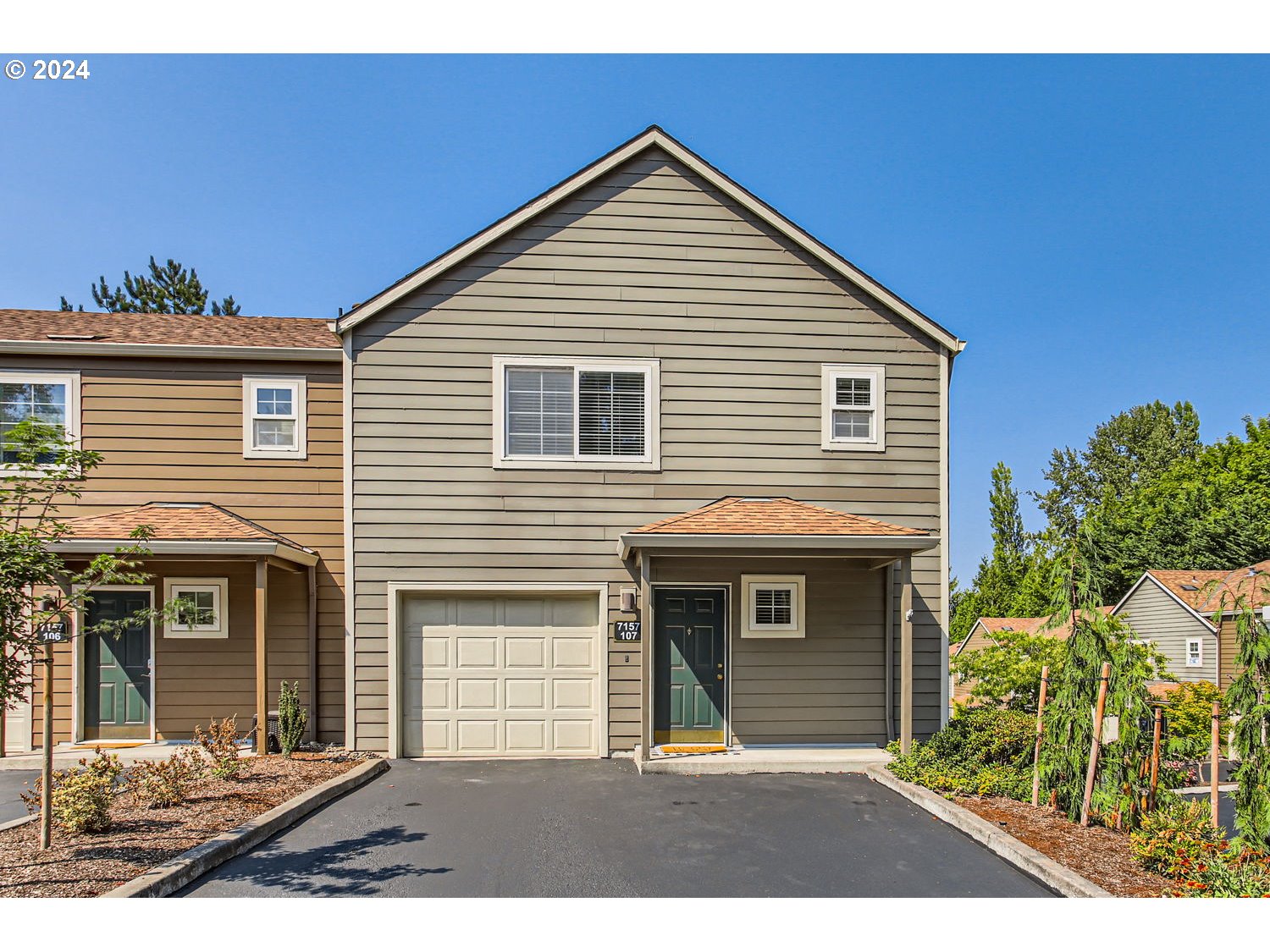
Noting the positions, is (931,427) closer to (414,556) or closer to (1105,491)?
(414,556)

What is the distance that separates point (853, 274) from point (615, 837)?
794cm

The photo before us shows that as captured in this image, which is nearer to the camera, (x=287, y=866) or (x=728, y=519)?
(x=287, y=866)

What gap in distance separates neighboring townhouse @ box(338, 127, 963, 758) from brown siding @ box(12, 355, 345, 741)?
750 mm

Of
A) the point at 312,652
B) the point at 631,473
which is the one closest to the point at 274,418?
the point at 312,652

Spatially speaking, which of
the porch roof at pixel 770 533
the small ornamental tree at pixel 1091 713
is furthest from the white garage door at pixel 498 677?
the small ornamental tree at pixel 1091 713

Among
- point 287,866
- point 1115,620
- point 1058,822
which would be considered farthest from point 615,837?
point 1115,620

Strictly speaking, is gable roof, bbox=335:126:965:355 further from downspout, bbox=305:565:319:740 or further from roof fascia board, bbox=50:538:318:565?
downspout, bbox=305:565:319:740

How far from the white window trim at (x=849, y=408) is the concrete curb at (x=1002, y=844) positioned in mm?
4307

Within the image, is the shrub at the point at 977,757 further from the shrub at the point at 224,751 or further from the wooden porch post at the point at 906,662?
the shrub at the point at 224,751

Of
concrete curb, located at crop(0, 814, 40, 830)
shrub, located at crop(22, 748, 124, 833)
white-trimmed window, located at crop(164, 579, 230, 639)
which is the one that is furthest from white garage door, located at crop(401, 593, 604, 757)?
shrub, located at crop(22, 748, 124, 833)

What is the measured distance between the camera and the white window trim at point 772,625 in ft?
36.4

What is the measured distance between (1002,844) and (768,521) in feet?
14.8

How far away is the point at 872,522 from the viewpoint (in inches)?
423

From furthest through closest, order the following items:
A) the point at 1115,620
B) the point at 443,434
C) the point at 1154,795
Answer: the point at 443,434, the point at 1115,620, the point at 1154,795
